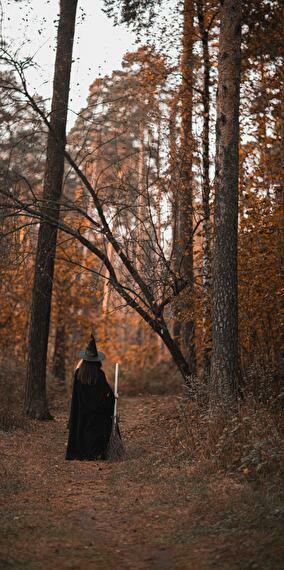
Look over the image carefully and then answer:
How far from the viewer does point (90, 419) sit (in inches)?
469

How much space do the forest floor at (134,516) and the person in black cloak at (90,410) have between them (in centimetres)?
45

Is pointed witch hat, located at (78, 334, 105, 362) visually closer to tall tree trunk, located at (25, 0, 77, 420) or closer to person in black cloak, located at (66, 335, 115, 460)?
person in black cloak, located at (66, 335, 115, 460)

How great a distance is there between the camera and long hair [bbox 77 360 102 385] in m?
12.0

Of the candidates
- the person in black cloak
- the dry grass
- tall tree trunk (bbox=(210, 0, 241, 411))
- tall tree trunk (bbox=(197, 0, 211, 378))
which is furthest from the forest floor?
tall tree trunk (bbox=(197, 0, 211, 378))

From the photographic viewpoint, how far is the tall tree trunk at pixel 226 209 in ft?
38.0

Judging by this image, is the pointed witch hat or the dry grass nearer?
the dry grass

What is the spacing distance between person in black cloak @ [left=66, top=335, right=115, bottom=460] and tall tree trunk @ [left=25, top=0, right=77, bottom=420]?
3730 millimetres

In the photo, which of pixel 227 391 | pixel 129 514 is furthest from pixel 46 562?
pixel 227 391

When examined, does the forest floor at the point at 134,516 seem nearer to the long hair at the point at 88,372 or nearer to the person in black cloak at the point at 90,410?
the person in black cloak at the point at 90,410

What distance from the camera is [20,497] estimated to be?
8.38m

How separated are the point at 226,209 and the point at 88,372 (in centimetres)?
372

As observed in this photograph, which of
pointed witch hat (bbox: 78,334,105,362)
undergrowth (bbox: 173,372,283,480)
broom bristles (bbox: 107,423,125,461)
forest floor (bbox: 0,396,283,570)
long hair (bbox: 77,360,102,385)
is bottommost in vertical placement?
forest floor (bbox: 0,396,283,570)

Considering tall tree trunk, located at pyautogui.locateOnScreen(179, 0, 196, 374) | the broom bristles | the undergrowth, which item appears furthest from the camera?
tall tree trunk, located at pyautogui.locateOnScreen(179, 0, 196, 374)

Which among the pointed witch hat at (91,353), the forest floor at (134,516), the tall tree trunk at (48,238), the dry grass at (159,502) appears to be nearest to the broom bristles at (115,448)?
the dry grass at (159,502)
